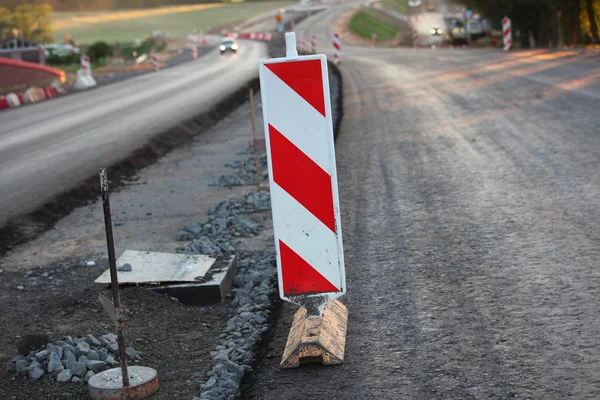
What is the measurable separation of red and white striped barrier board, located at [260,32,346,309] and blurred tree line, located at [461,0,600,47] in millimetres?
36328

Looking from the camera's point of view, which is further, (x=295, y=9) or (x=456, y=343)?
(x=295, y=9)

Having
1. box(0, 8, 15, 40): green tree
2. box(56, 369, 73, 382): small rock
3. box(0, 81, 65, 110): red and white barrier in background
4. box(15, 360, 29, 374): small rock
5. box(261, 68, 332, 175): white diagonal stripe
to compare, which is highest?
box(0, 8, 15, 40): green tree

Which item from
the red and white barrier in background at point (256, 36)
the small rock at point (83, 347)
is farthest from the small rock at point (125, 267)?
the red and white barrier in background at point (256, 36)

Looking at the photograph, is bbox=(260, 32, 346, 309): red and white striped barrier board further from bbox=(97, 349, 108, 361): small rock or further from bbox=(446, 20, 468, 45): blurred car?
bbox=(446, 20, 468, 45): blurred car

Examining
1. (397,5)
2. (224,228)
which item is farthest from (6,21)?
(224,228)

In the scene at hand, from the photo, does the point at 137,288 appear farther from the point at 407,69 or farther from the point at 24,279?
the point at 407,69

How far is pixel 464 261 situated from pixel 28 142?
540 inches

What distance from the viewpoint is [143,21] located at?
501 feet

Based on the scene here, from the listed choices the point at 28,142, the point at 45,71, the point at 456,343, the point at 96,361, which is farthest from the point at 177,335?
the point at 45,71

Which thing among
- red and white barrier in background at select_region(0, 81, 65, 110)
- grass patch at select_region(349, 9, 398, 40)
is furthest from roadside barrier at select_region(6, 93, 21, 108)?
grass patch at select_region(349, 9, 398, 40)

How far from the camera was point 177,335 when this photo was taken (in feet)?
20.0

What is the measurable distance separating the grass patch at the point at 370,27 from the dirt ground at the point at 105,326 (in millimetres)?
89003

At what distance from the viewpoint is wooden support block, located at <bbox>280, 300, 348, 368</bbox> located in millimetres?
4922

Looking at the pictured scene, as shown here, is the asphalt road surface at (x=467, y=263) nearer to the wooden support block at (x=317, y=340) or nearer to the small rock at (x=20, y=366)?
the wooden support block at (x=317, y=340)
